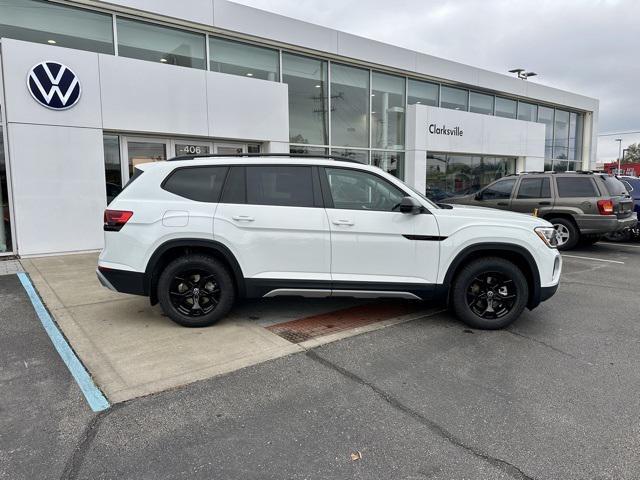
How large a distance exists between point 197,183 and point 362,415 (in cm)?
305

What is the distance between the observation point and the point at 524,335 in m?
4.88

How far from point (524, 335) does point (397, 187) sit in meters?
2.15

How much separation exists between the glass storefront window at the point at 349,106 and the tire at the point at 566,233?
608 centimetres

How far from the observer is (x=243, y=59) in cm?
1130

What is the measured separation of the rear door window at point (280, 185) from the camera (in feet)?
16.0

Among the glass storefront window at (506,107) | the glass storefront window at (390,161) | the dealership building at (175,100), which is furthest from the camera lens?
the glass storefront window at (506,107)

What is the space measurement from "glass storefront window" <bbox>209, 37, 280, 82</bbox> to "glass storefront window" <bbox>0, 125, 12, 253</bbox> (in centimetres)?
495

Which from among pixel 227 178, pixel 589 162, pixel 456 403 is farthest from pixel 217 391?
pixel 589 162

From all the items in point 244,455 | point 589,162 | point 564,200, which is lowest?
point 244,455

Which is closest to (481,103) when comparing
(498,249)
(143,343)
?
(498,249)

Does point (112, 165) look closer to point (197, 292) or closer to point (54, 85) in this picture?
point (54, 85)

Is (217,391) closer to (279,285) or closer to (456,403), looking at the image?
(279,285)

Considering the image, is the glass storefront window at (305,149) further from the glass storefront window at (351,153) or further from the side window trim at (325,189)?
the side window trim at (325,189)

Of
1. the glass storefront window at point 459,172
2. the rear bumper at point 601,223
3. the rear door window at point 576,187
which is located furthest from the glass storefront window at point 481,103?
the rear bumper at point 601,223
